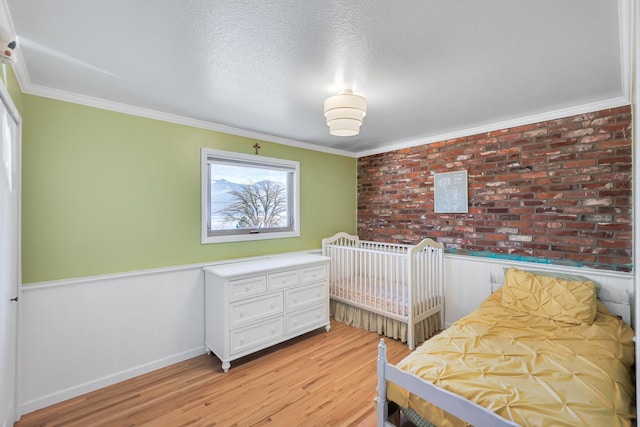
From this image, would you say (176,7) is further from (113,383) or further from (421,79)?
(113,383)

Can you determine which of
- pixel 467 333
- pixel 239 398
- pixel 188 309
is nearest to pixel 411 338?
pixel 467 333

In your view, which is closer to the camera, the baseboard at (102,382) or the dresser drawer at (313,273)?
the baseboard at (102,382)

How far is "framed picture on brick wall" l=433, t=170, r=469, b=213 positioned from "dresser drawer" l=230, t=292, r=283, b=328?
84.7 inches

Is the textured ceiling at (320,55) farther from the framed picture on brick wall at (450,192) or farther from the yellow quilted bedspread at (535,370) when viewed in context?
the yellow quilted bedspread at (535,370)

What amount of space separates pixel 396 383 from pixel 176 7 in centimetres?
217

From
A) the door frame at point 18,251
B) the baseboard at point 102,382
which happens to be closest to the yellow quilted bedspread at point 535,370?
the baseboard at point 102,382

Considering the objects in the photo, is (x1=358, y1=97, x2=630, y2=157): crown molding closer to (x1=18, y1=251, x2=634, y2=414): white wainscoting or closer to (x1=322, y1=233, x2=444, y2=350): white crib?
(x1=322, y1=233, x2=444, y2=350): white crib

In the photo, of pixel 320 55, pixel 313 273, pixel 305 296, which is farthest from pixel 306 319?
pixel 320 55

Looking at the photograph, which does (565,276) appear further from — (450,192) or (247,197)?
(247,197)

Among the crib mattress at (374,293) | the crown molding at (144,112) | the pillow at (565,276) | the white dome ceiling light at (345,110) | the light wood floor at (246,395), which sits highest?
the crown molding at (144,112)

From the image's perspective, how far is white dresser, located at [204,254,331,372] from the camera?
2.63 metres

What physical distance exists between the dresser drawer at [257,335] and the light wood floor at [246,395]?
6.2 inches

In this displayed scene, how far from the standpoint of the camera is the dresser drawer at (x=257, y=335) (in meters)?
2.65

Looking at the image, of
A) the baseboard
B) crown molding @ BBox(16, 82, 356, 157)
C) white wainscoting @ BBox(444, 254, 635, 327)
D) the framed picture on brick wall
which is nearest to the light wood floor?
the baseboard
